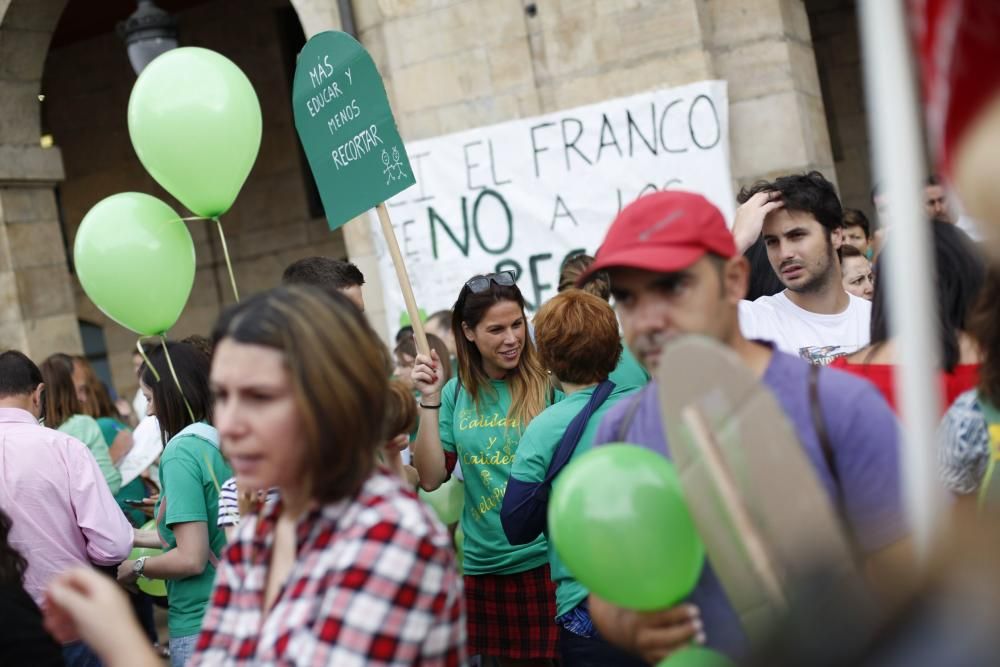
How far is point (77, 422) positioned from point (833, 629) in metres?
→ 5.90

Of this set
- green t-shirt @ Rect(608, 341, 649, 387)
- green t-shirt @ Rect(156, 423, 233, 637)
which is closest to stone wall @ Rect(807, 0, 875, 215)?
green t-shirt @ Rect(608, 341, 649, 387)

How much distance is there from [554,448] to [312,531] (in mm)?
1696


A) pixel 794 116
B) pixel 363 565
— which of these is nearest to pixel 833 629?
pixel 363 565

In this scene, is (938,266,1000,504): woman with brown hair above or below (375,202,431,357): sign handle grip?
below

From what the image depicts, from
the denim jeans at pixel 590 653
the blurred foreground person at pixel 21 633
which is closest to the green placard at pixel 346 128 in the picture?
the denim jeans at pixel 590 653

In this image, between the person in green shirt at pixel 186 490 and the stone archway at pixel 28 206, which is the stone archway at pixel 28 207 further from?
the person in green shirt at pixel 186 490

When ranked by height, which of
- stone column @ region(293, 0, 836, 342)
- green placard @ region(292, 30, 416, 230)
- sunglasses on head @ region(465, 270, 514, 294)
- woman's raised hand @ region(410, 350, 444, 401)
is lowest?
woman's raised hand @ region(410, 350, 444, 401)

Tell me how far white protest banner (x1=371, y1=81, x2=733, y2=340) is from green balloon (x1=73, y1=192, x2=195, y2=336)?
12.7ft

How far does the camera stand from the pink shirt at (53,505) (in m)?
4.24

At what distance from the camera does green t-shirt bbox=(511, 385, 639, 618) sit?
144 inches

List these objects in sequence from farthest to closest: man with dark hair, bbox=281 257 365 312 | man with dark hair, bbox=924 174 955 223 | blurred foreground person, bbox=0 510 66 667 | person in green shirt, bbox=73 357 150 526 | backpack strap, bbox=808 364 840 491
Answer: person in green shirt, bbox=73 357 150 526 → man with dark hair, bbox=924 174 955 223 → man with dark hair, bbox=281 257 365 312 → blurred foreground person, bbox=0 510 66 667 → backpack strap, bbox=808 364 840 491

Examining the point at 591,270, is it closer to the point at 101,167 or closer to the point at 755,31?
the point at 755,31

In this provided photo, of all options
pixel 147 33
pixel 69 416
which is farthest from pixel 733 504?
pixel 147 33

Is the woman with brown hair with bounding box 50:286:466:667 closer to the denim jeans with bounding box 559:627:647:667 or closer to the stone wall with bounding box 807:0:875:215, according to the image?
the denim jeans with bounding box 559:627:647:667
